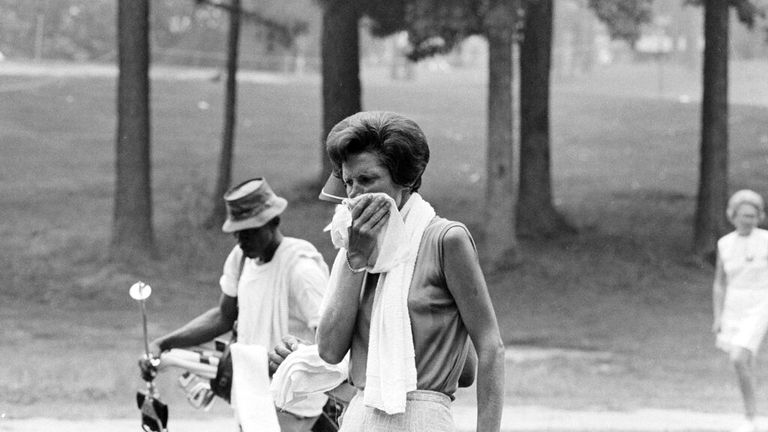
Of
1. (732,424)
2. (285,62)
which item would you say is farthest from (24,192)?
(285,62)

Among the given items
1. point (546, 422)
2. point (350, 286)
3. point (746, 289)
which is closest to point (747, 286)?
point (746, 289)

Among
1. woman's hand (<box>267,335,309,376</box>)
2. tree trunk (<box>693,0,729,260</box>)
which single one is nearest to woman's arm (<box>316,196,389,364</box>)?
woman's hand (<box>267,335,309,376</box>)

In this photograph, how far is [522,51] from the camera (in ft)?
69.5

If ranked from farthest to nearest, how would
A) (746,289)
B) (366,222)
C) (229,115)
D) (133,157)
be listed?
1. (229,115)
2. (133,157)
3. (746,289)
4. (366,222)

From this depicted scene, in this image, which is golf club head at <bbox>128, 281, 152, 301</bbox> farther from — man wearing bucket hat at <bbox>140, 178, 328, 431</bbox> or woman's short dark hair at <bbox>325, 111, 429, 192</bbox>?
woman's short dark hair at <bbox>325, 111, 429, 192</bbox>

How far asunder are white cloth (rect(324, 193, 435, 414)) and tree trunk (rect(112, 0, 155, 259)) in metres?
15.6

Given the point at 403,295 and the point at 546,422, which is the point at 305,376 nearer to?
the point at 403,295

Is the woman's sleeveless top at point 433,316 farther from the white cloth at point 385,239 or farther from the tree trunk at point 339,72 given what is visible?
the tree trunk at point 339,72

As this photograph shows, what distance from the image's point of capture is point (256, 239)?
20.5ft

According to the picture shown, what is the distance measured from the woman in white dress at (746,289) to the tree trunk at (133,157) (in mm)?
10071

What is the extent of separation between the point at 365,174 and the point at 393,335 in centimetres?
43

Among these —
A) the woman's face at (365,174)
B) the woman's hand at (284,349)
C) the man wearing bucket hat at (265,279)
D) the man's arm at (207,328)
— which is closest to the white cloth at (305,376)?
the woman's hand at (284,349)

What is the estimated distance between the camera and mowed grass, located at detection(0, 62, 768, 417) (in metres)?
13.9

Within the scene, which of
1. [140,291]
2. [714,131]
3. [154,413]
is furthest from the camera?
[714,131]
